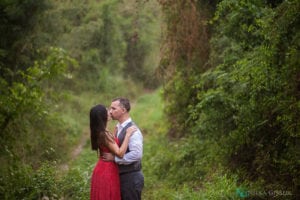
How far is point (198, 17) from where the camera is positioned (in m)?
10.9

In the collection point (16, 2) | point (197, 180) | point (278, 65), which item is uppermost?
point (16, 2)

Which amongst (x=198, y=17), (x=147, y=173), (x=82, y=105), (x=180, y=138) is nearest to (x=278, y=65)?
(x=198, y=17)

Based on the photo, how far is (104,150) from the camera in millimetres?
5871

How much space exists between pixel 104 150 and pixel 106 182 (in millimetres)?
407

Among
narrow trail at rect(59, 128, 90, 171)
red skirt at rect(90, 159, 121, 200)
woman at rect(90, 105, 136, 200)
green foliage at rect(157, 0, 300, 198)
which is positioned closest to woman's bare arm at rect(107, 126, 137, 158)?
woman at rect(90, 105, 136, 200)

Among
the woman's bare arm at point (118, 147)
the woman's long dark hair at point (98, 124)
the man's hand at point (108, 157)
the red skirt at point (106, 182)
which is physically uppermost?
the woman's long dark hair at point (98, 124)

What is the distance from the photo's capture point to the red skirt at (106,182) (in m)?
5.82

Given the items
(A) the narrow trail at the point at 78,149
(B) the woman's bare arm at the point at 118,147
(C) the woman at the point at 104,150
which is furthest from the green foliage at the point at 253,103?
(A) the narrow trail at the point at 78,149

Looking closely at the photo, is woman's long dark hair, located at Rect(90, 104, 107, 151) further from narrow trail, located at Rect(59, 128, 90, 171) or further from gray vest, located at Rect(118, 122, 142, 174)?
narrow trail, located at Rect(59, 128, 90, 171)

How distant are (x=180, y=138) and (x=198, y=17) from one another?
155 inches

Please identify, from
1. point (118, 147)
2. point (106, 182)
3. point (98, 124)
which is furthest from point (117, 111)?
point (106, 182)

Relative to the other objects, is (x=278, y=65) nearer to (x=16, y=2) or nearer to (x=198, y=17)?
(x=198, y=17)

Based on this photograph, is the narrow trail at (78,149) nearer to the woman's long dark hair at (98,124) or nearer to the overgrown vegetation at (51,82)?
the overgrown vegetation at (51,82)

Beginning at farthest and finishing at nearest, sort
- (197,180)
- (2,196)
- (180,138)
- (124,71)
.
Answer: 1. (124,71)
2. (180,138)
3. (197,180)
4. (2,196)
